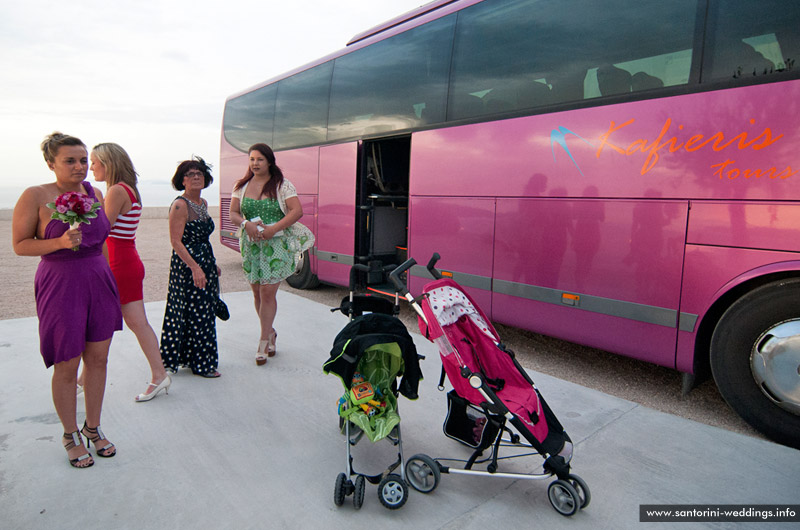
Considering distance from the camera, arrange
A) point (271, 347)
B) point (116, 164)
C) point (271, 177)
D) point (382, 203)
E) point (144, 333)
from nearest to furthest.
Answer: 1. point (116, 164)
2. point (144, 333)
3. point (271, 177)
4. point (271, 347)
5. point (382, 203)

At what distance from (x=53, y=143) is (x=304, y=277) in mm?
5481

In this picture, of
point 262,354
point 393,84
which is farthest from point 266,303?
point 393,84

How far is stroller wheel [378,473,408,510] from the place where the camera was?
88.3 inches

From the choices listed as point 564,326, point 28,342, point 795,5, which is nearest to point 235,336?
point 28,342

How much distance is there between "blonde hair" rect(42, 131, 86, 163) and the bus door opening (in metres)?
3.93

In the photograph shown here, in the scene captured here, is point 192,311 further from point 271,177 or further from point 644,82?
point 644,82

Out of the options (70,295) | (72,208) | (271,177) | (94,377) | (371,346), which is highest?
(271,177)

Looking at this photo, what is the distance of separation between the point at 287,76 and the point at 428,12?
301 cm

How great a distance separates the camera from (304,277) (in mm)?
7844

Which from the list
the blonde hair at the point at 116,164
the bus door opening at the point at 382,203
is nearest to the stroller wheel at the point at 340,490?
the blonde hair at the point at 116,164

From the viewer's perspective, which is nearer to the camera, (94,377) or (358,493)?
(358,493)

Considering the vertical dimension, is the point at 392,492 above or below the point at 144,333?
below

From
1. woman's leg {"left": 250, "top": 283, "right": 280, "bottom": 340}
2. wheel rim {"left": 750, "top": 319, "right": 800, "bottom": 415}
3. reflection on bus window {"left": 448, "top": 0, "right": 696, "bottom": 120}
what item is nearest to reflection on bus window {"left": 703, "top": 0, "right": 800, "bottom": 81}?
reflection on bus window {"left": 448, "top": 0, "right": 696, "bottom": 120}

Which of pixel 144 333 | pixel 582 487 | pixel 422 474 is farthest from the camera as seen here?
pixel 144 333
